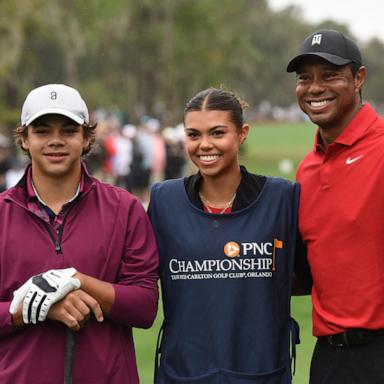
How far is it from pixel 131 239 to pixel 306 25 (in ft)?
330

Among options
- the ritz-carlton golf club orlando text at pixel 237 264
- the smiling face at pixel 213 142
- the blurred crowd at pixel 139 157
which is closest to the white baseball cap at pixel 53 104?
the smiling face at pixel 213 142

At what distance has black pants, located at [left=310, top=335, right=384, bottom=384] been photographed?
4227 millimetres

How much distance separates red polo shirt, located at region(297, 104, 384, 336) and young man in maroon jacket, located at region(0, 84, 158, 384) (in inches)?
31.0

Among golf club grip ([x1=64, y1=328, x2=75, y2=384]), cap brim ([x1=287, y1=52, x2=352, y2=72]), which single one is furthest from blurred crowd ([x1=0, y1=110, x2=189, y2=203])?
golf club grip ([x1=64, y1=328, x2=75, y2=384])

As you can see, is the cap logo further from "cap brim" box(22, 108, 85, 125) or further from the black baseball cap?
"cap brim" box(22, 108, 85, 125)

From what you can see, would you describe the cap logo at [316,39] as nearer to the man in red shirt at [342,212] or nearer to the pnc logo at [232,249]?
the man in red shirt at [342,212]

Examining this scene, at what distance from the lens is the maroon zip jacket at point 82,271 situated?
13.1ft

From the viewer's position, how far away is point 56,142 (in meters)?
4.12

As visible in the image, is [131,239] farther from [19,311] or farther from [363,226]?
[363,226]

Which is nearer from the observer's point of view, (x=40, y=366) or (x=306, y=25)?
(x=40, y=366)

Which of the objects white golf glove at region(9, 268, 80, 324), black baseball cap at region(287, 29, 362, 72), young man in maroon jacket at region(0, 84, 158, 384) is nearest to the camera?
white golf glove at region(9, 268, 80, 324)

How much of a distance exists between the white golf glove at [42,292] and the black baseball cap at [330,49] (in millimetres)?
1568

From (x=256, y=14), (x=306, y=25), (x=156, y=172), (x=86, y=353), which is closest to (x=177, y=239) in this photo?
(x=86, y=353)

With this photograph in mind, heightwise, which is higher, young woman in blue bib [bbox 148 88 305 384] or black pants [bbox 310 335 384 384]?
young woman in blue bib [bbox 148 88 305 384]
